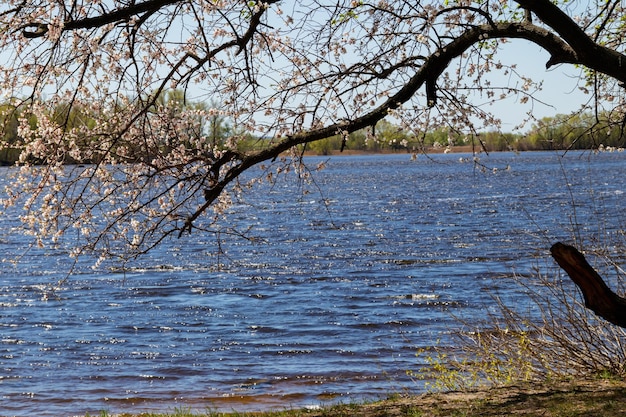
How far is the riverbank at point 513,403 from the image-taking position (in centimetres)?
717

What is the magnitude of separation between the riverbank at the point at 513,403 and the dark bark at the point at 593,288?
738mm

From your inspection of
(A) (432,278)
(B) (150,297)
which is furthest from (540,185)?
(B) (150,297)

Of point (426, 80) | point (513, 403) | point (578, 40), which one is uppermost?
point (578, 40)

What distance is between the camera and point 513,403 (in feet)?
24.8

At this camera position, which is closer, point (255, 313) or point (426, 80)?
point (426, 80)

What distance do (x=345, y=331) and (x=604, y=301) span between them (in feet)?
29.9

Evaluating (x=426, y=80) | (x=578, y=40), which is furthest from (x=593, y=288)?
(x=426, y=80)

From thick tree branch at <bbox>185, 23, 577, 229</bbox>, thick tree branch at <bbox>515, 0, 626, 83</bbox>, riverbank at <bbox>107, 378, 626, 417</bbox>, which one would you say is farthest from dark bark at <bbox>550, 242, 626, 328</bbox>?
thick tree branch at <bbox>185, 23, 577, 229</bbox>

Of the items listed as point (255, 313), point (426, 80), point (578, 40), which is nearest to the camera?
point (578, 40)

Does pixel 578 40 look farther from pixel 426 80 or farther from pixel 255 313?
pixel 255 313

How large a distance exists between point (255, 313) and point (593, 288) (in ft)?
38.4

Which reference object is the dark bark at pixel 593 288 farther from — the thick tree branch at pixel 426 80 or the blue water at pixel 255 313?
the thick tree branch at pixel 426 80

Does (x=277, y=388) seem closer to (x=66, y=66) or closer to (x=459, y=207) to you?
(x=66, y=66)

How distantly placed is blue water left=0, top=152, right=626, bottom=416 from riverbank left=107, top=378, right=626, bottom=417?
1922 mm
